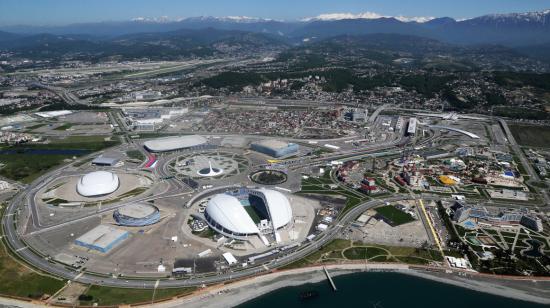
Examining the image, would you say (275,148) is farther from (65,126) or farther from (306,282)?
(65,126)

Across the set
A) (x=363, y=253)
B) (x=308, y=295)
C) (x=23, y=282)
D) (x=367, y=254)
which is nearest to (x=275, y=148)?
(x=363, y=253)

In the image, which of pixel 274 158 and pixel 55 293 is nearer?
pixel 55 293

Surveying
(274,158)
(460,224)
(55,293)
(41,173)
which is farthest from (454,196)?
(41,173)

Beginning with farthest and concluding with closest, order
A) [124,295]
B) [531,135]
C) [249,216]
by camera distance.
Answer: [531,135] → [249,216] → [124,295]

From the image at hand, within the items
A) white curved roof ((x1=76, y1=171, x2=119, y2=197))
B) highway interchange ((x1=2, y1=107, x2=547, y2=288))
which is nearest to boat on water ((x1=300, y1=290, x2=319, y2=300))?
highway interchange ((x1=2, y1=107, x2=547, y2=288))

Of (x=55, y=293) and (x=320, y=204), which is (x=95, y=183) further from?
(x=320, y=204)

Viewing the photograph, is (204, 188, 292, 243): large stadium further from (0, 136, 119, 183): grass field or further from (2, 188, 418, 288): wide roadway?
(0, 136, 119, 183): grass field
